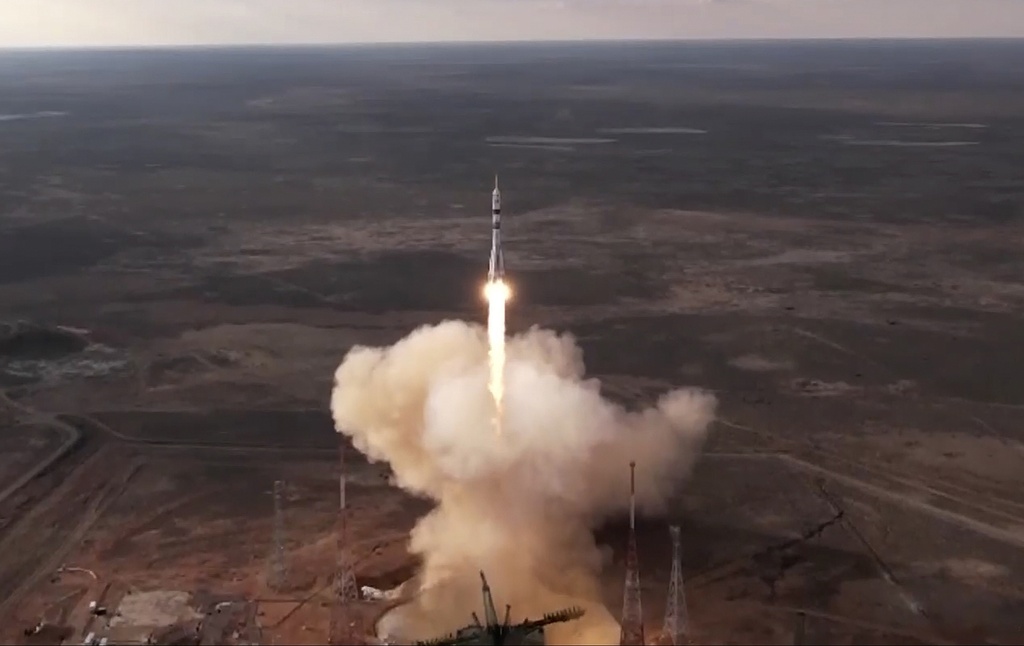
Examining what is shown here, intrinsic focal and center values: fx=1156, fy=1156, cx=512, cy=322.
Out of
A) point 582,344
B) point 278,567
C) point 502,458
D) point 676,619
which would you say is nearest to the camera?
point 676,619

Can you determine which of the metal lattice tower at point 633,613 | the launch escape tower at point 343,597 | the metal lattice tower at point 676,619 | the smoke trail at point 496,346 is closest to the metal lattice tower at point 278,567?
the launch escape tower at point 343,597

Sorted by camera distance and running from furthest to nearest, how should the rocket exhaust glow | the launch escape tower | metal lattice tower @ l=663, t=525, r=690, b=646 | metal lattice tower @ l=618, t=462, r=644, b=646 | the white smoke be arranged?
the rocket exhaust glow
the white smoke
the launch escape tower
metal lattice tower @ l=663, t=525, r=690, b=646
metal lattice tower @ l=618, t=462, r=644, b=646

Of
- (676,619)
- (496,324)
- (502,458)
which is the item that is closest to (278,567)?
(502,458)

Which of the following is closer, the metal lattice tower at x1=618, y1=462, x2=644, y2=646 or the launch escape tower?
the metal lattice tower at x1=618, y1=462, x2=644, y2=646

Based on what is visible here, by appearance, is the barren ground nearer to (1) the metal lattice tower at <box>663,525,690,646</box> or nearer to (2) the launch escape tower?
(2) the launch escape tower

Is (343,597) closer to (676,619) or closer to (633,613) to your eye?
(633,613)

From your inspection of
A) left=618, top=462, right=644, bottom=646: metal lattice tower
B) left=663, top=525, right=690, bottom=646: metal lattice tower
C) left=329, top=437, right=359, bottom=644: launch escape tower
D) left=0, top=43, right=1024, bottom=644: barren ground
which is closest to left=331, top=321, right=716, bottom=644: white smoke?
left=0, top=43, right=1024, bottom=644: barren ground

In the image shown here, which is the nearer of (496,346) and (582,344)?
(496,346)

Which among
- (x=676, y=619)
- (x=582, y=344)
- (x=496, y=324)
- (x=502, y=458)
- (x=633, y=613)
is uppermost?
(x=496, y=324)

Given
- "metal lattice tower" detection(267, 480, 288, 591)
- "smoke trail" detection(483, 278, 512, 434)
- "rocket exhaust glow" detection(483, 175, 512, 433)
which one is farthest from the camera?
"smoke trail" detection(483, 278, 512, 434)

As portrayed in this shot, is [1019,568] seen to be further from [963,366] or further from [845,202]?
[845,202]
